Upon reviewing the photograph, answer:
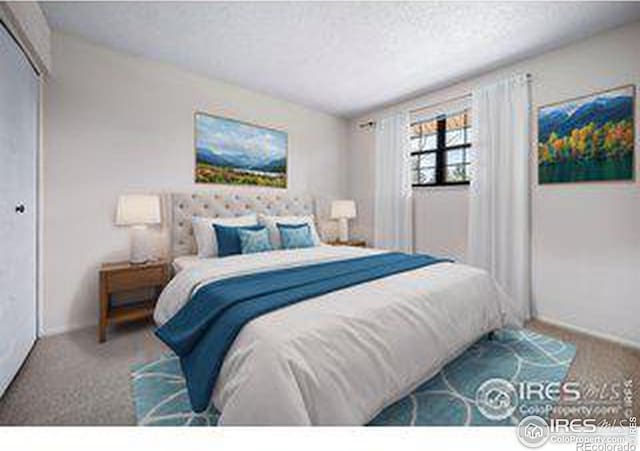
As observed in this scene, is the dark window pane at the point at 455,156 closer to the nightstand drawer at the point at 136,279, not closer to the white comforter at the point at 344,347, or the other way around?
the white comforter at the point at 344,347

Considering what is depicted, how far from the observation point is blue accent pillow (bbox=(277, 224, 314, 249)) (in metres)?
3.17

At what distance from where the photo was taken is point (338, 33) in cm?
247

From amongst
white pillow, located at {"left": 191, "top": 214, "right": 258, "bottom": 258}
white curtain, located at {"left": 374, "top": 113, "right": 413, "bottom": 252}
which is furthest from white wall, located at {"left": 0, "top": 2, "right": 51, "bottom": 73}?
white curtain, located at {"left": 374, "top": 113, "right": 413, "bottom": 252}

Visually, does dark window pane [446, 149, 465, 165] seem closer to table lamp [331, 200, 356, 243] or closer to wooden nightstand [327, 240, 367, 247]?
table lamp [331, 200, 356, 243]

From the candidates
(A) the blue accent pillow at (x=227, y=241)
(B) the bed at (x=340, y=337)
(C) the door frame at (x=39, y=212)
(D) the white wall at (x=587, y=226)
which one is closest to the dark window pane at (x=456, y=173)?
(D) the white wall at (x=587, y=226)

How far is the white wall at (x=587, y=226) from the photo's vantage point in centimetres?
239

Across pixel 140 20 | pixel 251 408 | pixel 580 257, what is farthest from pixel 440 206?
pixel 140 20

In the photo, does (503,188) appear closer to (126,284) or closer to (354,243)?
(354,243)

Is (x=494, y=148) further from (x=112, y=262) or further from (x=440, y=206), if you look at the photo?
(x=112, y=262)

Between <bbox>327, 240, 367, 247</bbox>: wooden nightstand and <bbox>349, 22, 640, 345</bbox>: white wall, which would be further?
<bbox>327, 240, 367, 247</bbox>: wooden nightstand

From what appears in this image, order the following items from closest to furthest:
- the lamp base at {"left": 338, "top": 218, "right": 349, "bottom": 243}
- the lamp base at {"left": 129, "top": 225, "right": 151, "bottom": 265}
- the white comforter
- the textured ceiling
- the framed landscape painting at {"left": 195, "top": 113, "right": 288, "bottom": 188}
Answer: the white comforter → the textured ceiling → the lamp base at {"left": 129, "top": 225, "right": 151, "bottom": 265} → the framed landscape painting at {"left": 195, "top": 113, "right": 288, "bottom": 188} → the lamp base at {"left": 338, "top": 218, "right": 349, "bottom": 243}

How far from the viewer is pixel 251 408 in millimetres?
1120

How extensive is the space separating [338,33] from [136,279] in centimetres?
272

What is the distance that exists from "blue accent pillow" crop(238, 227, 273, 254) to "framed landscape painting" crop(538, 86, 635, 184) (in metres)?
2.75
